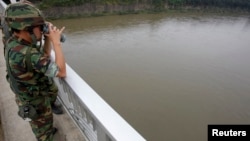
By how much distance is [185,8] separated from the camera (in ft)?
72.0

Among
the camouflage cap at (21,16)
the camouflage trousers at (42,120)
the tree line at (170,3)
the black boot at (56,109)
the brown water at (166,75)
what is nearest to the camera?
the camouflage cap at (21,16)

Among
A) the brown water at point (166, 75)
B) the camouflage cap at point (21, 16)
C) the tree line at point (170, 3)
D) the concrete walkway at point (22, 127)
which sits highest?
the tree line at point (170, 3)

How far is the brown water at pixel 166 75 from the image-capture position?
471cm

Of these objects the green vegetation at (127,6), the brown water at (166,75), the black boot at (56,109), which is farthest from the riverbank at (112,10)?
the black boot at (56,109)

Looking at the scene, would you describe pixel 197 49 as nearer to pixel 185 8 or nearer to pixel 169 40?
pixel 169 40

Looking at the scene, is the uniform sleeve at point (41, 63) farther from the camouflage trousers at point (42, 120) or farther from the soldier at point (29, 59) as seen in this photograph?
the camouflage trousers at point (42, 120)

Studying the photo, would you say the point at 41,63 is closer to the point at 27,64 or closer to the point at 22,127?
the point at 27,64

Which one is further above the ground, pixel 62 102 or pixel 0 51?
pixel 0 51

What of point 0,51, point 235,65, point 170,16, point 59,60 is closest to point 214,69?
point 235,65

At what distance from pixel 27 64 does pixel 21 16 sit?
0.22 m

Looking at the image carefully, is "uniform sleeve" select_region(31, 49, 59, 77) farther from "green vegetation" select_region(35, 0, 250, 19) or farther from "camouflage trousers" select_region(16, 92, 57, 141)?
"green vegetation" select_region(35, 0, 250, 19)

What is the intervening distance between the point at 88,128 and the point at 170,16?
62.2 ft

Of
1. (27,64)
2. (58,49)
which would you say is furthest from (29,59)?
(58,49)

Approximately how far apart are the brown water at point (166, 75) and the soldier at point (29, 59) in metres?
3.38
